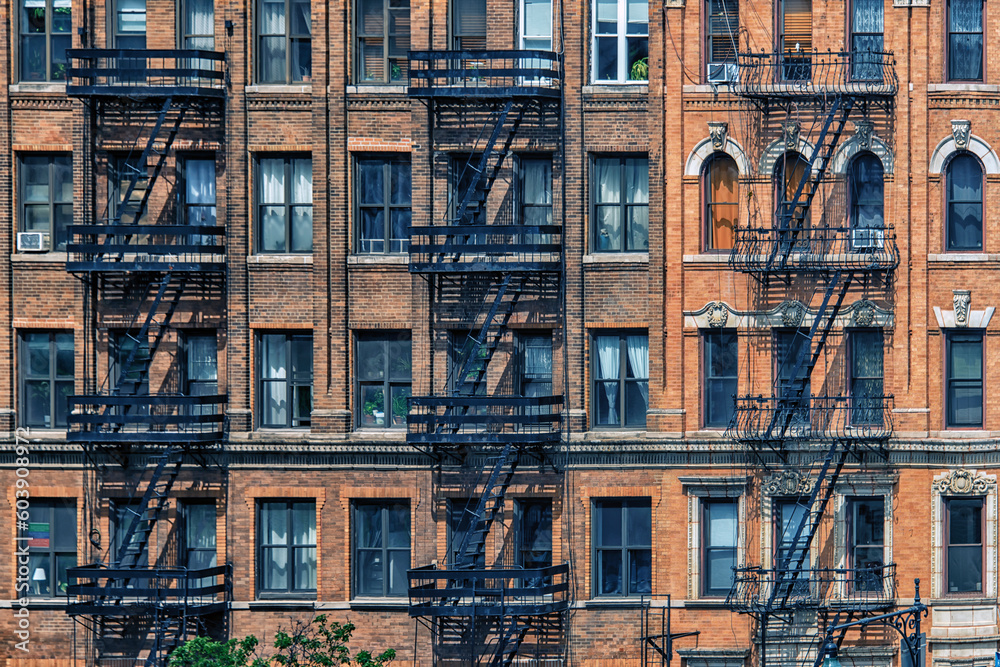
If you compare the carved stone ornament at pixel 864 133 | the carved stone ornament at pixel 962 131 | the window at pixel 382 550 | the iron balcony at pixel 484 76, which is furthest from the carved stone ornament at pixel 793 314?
the window at pixel 382 550

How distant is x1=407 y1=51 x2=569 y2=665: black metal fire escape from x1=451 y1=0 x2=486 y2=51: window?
0.47 metres

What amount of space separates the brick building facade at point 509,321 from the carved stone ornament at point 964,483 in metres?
0.07

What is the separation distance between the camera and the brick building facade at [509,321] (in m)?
28.7

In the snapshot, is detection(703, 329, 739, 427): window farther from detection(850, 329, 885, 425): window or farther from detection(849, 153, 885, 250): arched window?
detection(849, 153, 885, 250): arched window

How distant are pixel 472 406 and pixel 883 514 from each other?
902cm

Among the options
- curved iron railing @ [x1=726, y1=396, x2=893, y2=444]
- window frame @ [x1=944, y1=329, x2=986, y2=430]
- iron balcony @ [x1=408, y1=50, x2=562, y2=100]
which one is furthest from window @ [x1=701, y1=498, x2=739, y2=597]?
iron balcony @ [x1=408, y1=50, x2=562, y2=100]

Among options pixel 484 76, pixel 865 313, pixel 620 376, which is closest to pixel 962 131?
pixel 865 313

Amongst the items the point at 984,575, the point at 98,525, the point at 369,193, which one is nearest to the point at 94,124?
the point at 369,193

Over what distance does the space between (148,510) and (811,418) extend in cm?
1448

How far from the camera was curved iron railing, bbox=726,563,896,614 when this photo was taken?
28.4 meters

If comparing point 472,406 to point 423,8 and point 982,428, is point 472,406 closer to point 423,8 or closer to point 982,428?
point 423,8

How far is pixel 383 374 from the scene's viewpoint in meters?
29.9

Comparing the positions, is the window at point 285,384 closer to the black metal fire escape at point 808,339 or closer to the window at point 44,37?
the window at point 44,37

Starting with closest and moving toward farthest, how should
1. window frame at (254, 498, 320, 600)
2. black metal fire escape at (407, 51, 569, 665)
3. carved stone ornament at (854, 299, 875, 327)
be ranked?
black metal fire escape at (407, 51, 569, 665) < carved stone ornament at (854, 299, 875, 327) < window frame at (254, 498, 320, 600)
